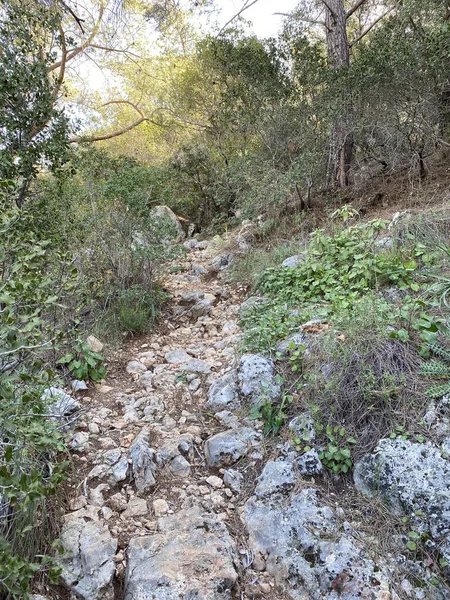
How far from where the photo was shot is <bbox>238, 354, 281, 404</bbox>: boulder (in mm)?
2285

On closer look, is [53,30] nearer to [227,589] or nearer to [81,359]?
[81,359]

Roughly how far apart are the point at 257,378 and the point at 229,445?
0.47 metres

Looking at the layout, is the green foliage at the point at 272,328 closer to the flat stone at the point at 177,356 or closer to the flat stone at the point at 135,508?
the flat stone at the point at 177,356

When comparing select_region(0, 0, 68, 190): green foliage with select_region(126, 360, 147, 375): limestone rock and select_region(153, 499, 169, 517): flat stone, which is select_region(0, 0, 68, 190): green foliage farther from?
select_region(153, 499, 169, 517): flat stone

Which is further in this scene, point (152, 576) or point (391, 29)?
point (391, 29)

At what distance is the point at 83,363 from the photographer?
2.83 m

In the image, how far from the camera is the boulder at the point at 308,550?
58.9 inches

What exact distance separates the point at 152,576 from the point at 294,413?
105cm

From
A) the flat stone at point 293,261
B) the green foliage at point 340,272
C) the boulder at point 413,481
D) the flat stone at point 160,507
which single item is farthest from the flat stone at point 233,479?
the flat stone at point 293,261

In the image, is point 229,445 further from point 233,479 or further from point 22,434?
point 22,434

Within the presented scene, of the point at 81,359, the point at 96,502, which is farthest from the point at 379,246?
the point at 96,502

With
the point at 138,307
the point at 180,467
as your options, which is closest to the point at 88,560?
the point at 180,467

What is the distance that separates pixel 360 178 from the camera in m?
5.53

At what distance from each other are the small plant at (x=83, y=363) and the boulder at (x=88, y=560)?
1245 millimetres
